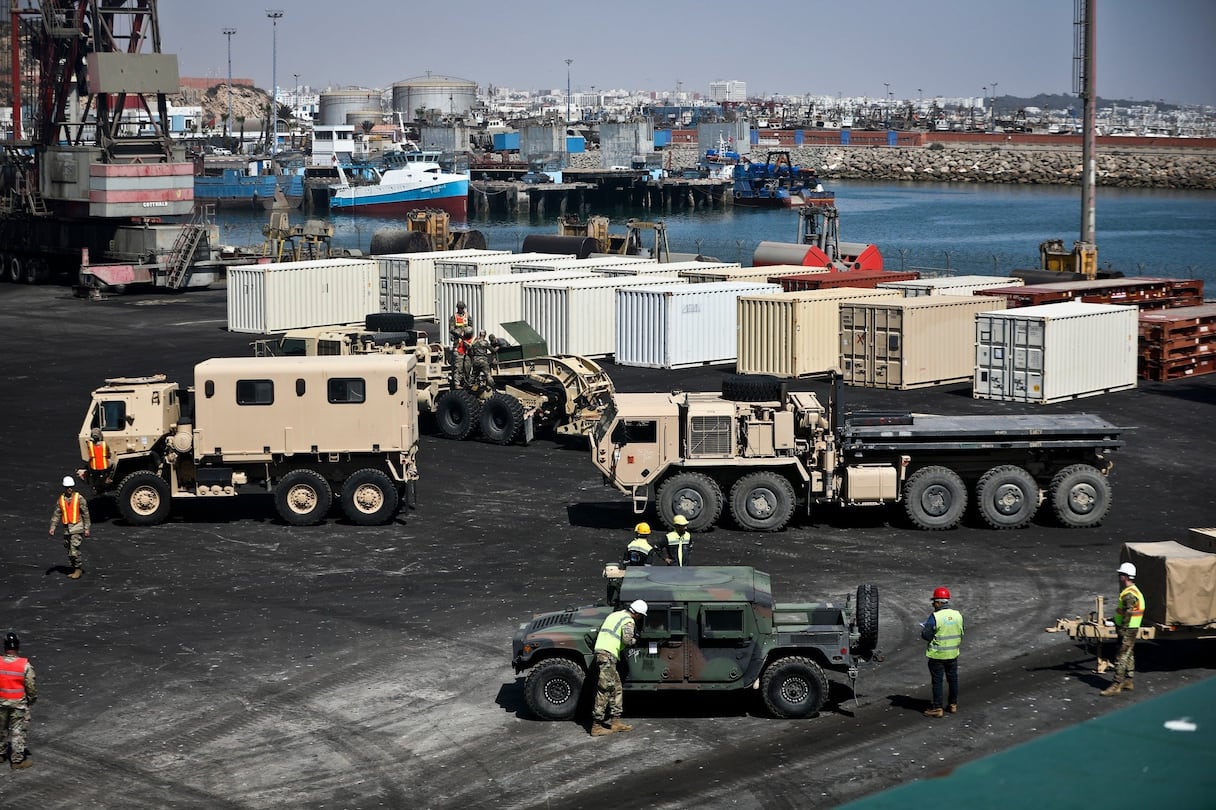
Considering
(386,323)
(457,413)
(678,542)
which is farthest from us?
(386,323)

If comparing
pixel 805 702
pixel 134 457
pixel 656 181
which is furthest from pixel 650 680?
pixel 656 181

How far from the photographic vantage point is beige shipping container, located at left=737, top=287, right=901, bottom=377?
42.8 metres

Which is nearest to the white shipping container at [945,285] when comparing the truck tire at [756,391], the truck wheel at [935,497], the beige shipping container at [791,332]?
the beige shipping container at [791,332]

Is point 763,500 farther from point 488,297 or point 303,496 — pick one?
point 488,297

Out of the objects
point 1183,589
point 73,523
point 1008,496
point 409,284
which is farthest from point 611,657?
point 409,284

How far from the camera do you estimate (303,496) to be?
2620 cm

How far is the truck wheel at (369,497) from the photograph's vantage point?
85.8ft

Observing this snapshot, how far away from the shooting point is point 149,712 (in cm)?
1734

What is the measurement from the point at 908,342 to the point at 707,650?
2547 cm

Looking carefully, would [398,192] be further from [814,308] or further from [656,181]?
[814,308]

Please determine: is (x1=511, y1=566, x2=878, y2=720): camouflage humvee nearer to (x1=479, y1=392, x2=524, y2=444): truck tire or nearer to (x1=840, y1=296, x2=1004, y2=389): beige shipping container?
(x1=479, y1=392, x2=524, y2=444): truck tire

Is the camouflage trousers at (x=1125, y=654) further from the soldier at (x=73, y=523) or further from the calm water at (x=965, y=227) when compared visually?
the calm water at (x=965, y=227)

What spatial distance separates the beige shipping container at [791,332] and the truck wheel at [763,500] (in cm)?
1822

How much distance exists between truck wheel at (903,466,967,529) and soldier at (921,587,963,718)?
322 inches
